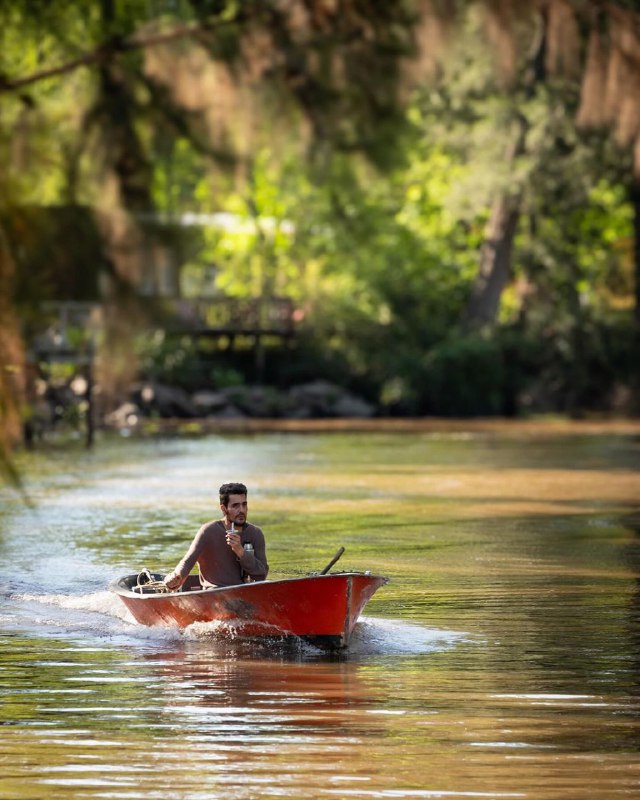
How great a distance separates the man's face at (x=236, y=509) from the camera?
1386 centimetres

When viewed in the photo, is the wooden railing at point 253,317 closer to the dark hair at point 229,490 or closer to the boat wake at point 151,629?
the boat wake at point 151,629

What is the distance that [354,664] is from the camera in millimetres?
13305

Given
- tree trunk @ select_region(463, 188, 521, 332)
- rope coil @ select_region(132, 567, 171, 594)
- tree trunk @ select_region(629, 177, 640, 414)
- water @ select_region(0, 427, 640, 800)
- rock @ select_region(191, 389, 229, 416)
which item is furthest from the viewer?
tree trunk @ select_region(463, 188, 521, 332)

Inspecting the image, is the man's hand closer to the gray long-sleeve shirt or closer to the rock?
the gray long-sleeve shirt

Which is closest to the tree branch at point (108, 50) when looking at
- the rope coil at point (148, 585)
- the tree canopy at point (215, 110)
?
the tree canopy at point (215, 110)

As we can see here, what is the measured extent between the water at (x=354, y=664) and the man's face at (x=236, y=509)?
92 cm

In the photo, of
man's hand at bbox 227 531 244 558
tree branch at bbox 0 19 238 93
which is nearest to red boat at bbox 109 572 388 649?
man's hand at bbox 227 531 244 558

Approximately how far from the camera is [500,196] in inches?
2111

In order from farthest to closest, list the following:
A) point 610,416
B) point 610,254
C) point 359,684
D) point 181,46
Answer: point 610,254 < point 610,416 < point 359,684 < point 181,46

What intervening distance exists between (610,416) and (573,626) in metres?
42.7

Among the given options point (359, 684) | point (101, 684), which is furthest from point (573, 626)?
point (101, 684)

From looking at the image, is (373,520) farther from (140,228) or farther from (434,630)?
(140,228)

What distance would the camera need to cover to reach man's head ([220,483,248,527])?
13.8 m

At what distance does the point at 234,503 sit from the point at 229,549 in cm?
44
